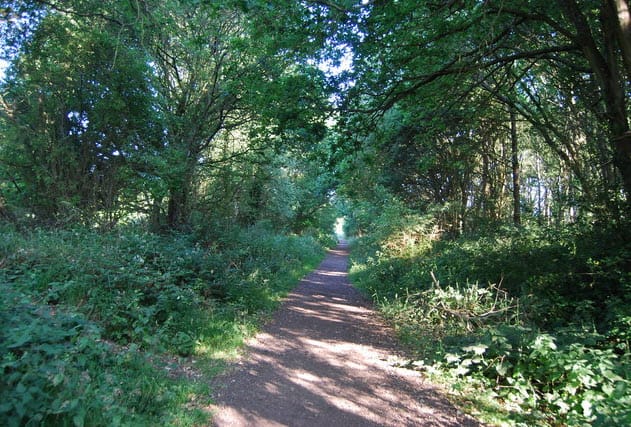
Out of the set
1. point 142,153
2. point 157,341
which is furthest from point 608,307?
point 142,153

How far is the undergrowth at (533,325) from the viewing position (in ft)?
12.8

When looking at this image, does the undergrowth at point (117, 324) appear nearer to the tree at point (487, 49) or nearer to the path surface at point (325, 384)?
the path surface at point (325, 384)

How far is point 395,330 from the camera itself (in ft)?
25.1

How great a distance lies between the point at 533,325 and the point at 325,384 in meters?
3.27

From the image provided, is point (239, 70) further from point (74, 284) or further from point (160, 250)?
point (74, 284)

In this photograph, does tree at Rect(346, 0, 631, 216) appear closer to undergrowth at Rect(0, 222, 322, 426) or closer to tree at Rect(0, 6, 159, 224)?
undergrowth at Rect(0, 222, 322, 426)

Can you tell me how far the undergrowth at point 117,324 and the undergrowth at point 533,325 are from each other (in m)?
3.19

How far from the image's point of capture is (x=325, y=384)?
4.96 m

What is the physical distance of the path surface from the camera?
4051 mm

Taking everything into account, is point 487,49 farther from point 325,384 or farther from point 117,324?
point 117,324

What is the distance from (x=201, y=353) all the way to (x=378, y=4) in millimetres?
6314

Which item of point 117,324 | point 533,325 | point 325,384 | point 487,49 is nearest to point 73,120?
point 117,324

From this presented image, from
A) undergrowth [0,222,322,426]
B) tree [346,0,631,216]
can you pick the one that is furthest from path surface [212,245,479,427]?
tree [346,0,631,216]

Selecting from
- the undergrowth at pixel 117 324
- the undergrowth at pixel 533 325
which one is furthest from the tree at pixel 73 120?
the undergrowth at pixel 533 325
